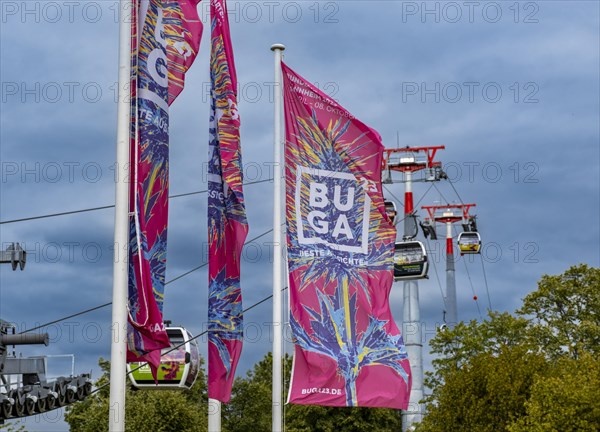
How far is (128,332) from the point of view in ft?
50.6

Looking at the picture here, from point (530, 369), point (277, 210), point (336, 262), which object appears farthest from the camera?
point (530, 369)

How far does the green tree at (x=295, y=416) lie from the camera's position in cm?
7325

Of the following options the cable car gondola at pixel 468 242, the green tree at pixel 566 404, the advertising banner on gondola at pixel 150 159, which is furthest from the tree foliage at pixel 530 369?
the cable car gondola at pixel 468 242

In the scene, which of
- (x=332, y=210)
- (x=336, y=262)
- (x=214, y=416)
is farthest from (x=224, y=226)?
(x=332, y=210)

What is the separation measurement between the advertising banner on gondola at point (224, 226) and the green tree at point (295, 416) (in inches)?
2087

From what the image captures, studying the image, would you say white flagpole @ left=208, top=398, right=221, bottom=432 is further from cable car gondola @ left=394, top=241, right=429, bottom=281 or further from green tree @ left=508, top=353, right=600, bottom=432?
cable car gondola @ left=394, top=241, right=429, bottom=281

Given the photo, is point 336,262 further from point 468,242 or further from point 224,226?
point 468,242

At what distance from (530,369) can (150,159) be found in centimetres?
3684

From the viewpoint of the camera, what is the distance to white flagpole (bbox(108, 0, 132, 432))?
48.3 feet

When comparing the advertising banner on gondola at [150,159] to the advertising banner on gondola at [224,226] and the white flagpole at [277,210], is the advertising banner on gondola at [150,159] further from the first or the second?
the white flagpole at [277,210]

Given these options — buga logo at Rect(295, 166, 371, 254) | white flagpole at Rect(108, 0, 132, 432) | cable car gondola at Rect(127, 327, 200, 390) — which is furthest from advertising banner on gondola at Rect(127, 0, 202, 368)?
cable car gondola at Rect(127, 327, 200, 390)

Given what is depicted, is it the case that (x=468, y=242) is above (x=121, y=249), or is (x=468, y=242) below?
above

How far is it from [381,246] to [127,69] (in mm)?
10053

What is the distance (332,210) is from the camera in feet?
76.0
